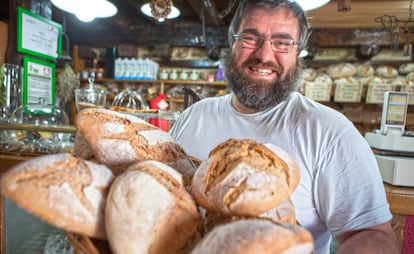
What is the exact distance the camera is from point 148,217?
17.2 inches

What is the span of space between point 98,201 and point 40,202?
0.29 feet

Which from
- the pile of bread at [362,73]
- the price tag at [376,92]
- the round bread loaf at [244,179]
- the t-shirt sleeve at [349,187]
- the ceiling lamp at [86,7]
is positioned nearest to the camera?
the round bread loaf at [244,179]

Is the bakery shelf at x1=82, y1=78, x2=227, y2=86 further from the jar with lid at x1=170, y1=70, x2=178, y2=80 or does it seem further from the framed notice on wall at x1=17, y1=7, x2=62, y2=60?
the framed notice on wall at x1=17, y1=7, x2=62, y2=60

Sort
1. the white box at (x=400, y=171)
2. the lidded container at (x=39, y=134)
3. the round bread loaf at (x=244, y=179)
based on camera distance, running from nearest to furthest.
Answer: the round bread loaf at (x=244, y=179) → the white box at (x=400, y=171) → the lidded container at (x=39, y=134)

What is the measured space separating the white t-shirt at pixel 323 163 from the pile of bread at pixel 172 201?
1.10ft

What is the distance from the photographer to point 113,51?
14.0 feet

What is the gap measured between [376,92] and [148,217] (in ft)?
10.0

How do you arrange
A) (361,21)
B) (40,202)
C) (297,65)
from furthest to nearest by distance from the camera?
(361,21) < (297,65) < (40,202)

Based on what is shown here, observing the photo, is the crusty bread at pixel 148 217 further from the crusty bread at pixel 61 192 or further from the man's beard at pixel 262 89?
the man's beard at pixel 262 89

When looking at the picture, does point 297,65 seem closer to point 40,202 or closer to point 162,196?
point 162,196

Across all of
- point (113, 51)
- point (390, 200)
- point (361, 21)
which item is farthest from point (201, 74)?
point (390, 200)

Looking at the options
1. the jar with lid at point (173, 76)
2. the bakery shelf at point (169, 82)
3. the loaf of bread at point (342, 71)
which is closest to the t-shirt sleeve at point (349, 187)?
the loaf of bread at point (342, 71)

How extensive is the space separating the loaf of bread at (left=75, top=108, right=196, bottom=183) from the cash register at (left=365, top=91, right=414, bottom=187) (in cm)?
119

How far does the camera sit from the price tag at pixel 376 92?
2.78m
